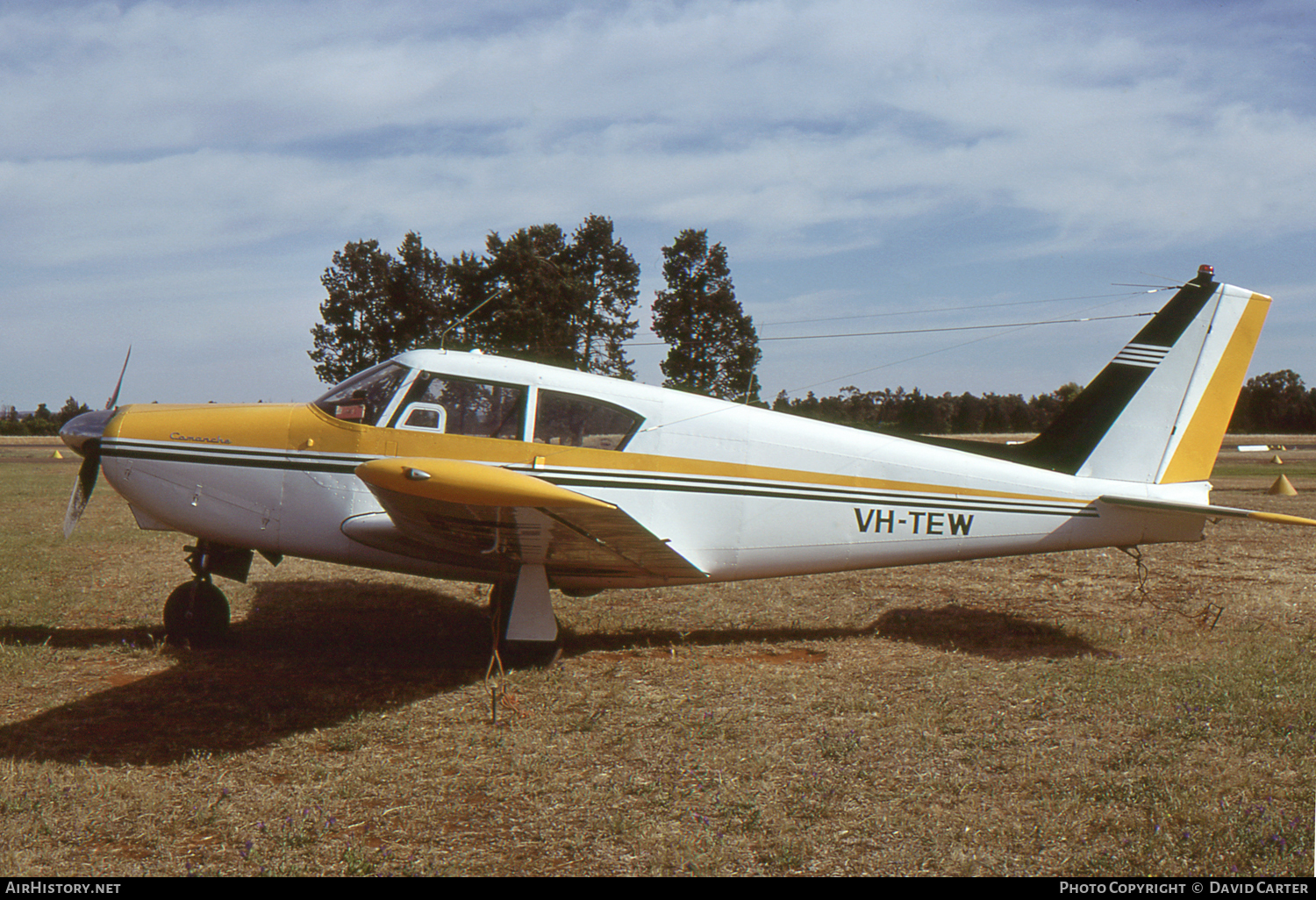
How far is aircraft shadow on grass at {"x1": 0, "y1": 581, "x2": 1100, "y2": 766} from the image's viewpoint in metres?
4.81

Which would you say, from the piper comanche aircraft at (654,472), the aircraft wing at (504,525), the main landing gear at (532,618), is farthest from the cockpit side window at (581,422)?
the main landing gear at (532,618)

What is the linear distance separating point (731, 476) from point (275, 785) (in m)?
3.65

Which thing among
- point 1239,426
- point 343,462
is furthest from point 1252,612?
point 1239,426

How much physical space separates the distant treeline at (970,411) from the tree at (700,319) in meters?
11.2

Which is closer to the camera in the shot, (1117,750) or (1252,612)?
(1117,750)

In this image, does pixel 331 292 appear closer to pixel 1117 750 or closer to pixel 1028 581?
pixel 1028 581

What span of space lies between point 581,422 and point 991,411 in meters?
38.5

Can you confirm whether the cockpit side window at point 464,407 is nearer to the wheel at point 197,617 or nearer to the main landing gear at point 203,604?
the main landing gear at point 203,604

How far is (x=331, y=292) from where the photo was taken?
4841 centimetres

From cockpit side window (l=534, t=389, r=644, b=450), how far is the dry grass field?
173cm

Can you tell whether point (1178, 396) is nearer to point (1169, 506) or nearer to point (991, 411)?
point (1169, 506)

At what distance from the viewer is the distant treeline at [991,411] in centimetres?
787

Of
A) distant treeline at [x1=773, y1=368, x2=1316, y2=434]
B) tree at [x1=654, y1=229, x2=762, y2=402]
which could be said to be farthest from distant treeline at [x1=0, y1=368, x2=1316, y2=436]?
tree at [x1=654, y1=229, x2=762, y2=402]
